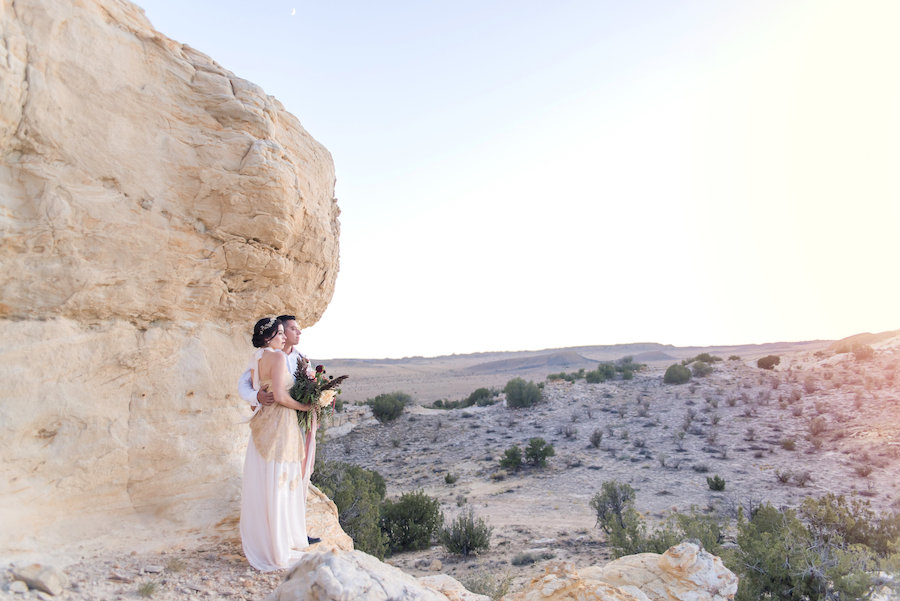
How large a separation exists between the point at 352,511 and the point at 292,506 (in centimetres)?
493

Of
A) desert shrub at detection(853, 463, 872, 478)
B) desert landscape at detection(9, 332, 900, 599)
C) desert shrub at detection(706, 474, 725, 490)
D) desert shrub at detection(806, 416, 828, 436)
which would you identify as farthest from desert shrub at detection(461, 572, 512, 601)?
desert shrub at detection(806, 416, 828, 436)

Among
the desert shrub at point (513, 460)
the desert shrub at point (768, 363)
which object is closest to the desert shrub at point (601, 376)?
the desert shrub at point (768, 363)

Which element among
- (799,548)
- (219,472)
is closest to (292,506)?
(219,472)

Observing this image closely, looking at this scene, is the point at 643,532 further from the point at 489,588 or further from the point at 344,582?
the point at 344,582

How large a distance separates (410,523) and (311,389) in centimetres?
697

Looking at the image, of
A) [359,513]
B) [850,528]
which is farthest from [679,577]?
[359,513]

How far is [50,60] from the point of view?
12.6 feet

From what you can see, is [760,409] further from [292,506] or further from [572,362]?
[572,362]

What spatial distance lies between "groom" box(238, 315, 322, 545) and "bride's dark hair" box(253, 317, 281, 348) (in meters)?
0.20

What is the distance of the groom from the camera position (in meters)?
4.34

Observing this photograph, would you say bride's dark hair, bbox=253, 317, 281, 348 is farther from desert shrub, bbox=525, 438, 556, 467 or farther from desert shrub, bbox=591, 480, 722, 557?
desert shrub, bbox=525, 438, 556, 467
